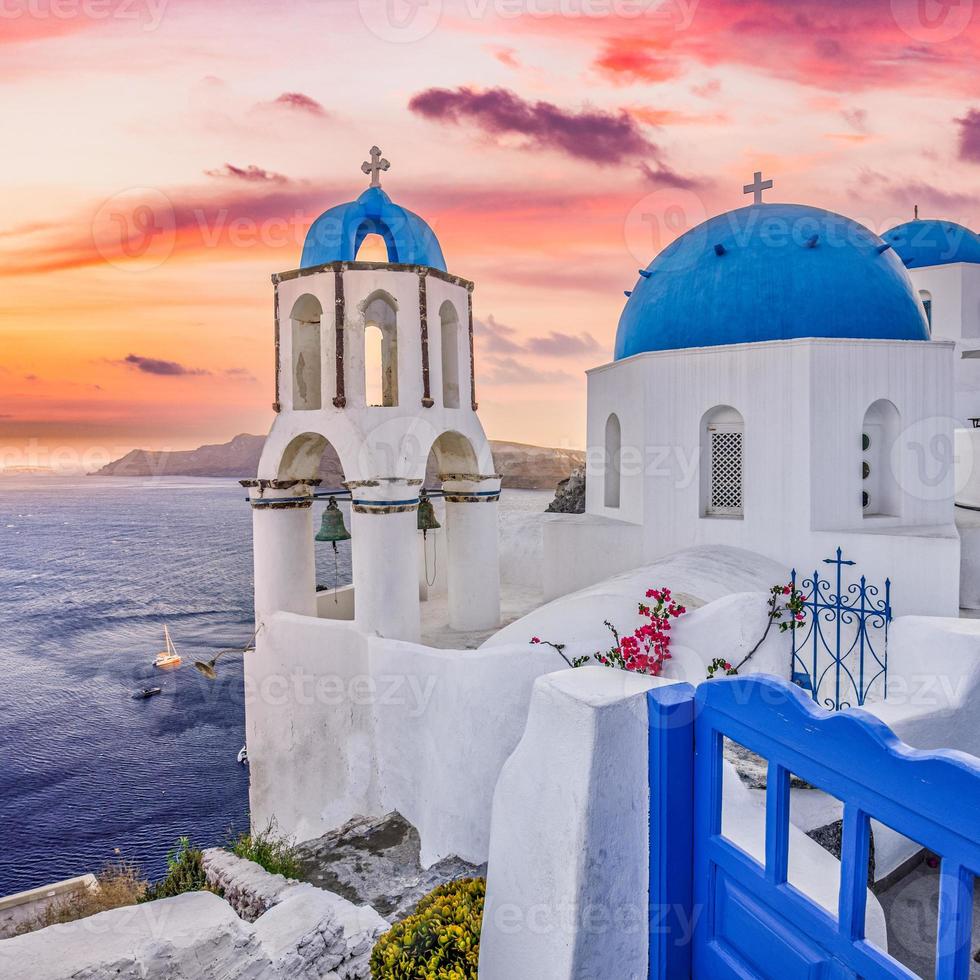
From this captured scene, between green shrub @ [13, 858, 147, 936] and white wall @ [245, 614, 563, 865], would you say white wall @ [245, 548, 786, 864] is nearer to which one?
white wall @ [245, 614, 563, 865]

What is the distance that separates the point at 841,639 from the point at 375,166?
856 centimetres

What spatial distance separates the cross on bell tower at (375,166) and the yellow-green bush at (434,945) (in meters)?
8.56

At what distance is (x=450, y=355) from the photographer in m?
10.4

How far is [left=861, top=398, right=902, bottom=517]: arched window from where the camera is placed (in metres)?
10.4

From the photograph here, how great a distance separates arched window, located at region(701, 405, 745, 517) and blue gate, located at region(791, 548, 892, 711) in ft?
5.38

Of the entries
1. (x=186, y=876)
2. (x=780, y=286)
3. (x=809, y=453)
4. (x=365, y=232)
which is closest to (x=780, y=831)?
(x=186, y=876)

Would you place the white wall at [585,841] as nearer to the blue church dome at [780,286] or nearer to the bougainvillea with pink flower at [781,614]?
the bougainvillea with pink flower at [781,614]

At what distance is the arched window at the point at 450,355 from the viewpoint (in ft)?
33.7

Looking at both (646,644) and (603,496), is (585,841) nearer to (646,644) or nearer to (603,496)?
(646,644)

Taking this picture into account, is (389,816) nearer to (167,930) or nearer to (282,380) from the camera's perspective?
(167,930)

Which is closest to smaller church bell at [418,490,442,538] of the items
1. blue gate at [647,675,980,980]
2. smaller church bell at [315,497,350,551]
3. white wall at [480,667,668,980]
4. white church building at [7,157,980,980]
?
white church building at [7,157,980,980]

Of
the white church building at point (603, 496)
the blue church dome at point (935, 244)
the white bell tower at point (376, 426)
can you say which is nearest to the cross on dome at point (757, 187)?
the white church building at point (603, 496)

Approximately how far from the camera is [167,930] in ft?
16.3

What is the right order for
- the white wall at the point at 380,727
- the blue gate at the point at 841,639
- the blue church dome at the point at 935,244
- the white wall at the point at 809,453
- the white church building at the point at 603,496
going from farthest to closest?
the blue church dome at the point at 935,244
the white wall at the point at 809,453
the blue gate at the point at 841,639
the white church building at the point at 603,496
the white wall at the point at 380,727
